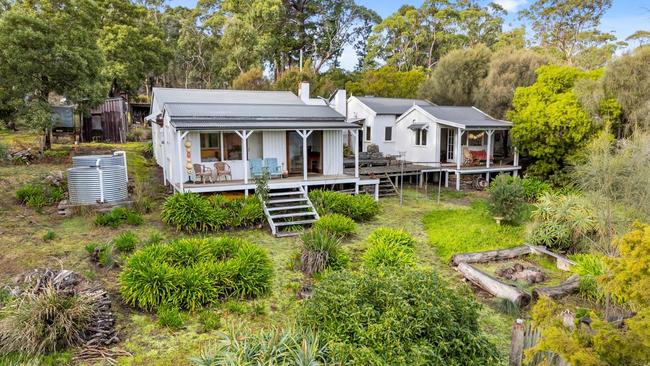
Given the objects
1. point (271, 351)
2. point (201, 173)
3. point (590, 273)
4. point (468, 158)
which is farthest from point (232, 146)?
point (468, 158)

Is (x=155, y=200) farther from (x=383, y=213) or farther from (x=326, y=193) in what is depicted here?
(x=383, y=213)

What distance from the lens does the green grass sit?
10.8m

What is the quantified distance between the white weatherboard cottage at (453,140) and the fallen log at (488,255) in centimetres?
906

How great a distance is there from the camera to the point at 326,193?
14.0 metres

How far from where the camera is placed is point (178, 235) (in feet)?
36.7

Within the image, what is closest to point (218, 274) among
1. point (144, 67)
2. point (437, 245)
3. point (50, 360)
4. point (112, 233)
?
point (50, 360)

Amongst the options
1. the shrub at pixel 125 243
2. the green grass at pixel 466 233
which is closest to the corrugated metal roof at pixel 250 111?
the shrub at pixel 125 243

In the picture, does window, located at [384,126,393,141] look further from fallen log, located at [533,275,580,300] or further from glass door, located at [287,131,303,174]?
fallen log, located at [533,275,580,300]

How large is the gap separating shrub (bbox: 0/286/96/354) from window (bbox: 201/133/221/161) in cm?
897

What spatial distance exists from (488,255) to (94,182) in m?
11.2

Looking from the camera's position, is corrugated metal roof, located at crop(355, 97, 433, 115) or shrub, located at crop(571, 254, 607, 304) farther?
corrugated metal roof, located at crop(355, 97, 433, 115)

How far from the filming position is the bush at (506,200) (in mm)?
12055

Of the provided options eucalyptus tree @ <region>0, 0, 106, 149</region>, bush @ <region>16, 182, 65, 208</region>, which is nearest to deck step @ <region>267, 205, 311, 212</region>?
bush @ <region>16, 182, 65, 208</region>

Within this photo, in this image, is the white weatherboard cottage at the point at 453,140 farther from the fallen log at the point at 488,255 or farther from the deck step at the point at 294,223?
the fallen log at the point at 488,255
